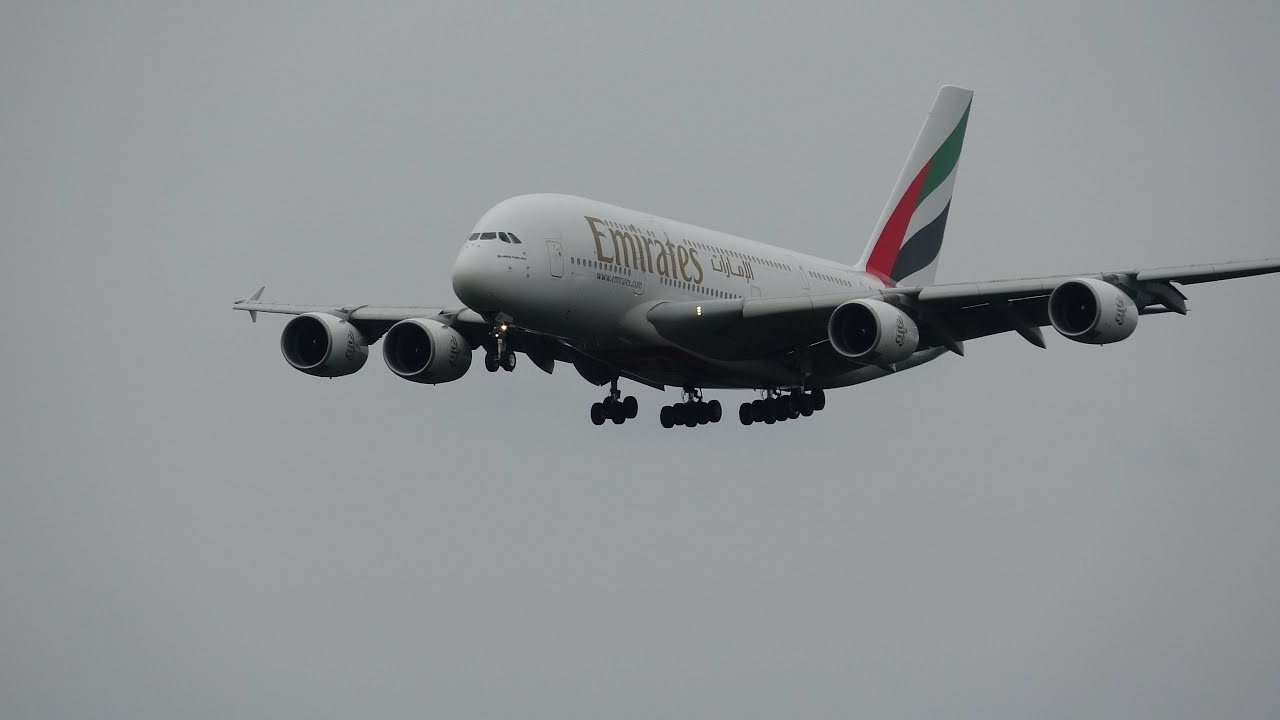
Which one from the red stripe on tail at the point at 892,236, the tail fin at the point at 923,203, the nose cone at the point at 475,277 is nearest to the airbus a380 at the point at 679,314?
the nose cone at the point at 475,277

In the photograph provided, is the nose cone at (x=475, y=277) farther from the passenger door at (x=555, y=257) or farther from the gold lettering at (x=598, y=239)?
the gold lettering at (x=598, y=239)

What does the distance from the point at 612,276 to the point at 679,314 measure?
194 cm

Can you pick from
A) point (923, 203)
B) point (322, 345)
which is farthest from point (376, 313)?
point (923, 203)

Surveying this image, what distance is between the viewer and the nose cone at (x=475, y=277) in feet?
110

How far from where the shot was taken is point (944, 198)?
5331 centimetres

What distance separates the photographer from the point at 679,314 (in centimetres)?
→ 3709

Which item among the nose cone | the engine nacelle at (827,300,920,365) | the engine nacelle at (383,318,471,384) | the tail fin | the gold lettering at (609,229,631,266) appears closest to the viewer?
the nose cone

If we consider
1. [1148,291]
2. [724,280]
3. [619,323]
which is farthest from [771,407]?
[1148,291]

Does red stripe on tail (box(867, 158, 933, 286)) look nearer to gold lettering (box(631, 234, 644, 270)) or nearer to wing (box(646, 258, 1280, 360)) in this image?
wing (box(646, 258, 1280, 360))

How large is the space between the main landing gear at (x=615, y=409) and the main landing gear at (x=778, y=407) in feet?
10.6

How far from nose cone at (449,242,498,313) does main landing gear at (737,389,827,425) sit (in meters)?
11.9

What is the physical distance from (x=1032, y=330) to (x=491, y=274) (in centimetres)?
1327

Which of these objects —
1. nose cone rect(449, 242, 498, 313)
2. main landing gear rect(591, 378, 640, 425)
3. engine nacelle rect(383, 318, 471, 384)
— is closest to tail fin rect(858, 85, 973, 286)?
main landing gear rect(591, 378, 640, 425)

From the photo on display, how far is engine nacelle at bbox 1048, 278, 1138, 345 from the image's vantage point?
33.6m
